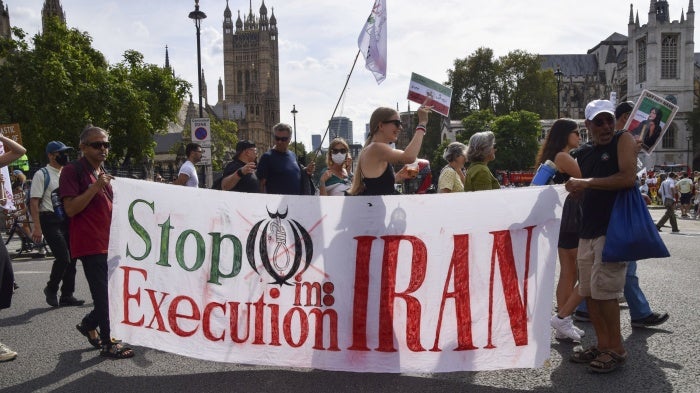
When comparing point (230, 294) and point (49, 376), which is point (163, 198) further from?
point (49, 376)

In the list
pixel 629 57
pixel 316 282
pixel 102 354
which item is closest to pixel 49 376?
pixel 102 354

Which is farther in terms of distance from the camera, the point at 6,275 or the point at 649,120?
the point at 649,120

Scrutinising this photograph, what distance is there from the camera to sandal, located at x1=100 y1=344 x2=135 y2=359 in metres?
5.26

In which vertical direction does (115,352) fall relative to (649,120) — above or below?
below

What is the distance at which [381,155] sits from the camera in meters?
4.47

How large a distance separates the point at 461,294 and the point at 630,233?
1.27 m

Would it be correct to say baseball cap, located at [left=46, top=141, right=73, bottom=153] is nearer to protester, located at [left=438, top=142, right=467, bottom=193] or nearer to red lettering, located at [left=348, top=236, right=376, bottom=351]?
red lettering, located at [left=348, top=236, right=376, bottom=351]

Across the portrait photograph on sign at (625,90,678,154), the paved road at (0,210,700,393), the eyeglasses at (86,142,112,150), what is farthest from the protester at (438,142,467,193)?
the eyeglasses at (86,142,112,150)

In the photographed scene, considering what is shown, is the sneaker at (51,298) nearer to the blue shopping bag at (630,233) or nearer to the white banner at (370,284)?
the white banner at (370,284)

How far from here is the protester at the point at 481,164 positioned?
A: 5930 millimetres

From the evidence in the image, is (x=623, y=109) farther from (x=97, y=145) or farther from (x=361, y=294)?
(x=97, y=145)

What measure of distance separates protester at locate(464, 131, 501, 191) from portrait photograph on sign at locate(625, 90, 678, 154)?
2.13 metres

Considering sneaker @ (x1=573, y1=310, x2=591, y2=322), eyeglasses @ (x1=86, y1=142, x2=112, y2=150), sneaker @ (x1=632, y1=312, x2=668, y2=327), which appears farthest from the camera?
sneaker @ (x1=573, y1=310, x2=591, y2=322)

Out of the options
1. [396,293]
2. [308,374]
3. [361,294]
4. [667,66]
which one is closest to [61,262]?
[308,374]
